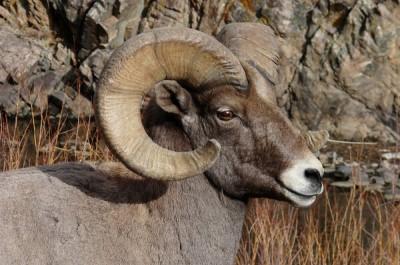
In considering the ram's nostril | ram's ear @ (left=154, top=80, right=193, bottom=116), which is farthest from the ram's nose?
ram's ear @ (left=154, top=80, right=193, bottom=116)

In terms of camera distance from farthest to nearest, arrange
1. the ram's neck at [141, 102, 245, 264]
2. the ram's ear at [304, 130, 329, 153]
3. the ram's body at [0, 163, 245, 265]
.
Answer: the ram's ear at [304, 130, 329, 153], the ram's neck at [141, 102, 245, 264], the ram's body at [0, 163, 245, 265]

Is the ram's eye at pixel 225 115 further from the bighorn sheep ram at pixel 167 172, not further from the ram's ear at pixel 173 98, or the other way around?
the ram's ear at pixel 173 98

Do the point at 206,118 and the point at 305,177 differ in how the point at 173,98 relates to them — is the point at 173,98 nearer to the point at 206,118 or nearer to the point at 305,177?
the point at 206,118

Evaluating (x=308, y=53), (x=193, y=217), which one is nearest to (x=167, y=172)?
(x=193, y=217)

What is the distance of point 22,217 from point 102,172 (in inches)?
28.7

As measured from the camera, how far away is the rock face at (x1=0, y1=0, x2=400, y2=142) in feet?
76.5

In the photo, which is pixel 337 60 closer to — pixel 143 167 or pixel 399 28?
pixel 399 28

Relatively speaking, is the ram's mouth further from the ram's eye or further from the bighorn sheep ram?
the ram's eye

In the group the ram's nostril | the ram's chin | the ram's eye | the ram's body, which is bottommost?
the ram's body

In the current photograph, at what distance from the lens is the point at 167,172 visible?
184 inches

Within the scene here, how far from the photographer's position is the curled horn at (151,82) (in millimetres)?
4617

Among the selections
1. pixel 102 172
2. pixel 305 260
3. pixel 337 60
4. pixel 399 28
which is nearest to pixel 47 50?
pixel 337 60

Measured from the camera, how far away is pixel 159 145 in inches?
194

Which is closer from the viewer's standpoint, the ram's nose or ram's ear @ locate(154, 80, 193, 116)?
the ram's nose
